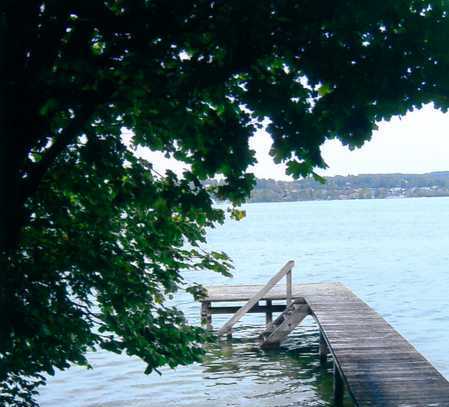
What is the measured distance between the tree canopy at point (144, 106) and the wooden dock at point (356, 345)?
363cm

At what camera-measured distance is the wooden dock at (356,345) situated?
10.1 meters

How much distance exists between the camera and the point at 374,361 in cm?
1198

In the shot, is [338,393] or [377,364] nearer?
[377,364]

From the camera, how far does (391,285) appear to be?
39969 mm

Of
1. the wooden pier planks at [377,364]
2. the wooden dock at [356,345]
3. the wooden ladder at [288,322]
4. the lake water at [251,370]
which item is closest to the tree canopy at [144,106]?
the wooden dock at [356,345]

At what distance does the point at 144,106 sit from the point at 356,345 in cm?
901

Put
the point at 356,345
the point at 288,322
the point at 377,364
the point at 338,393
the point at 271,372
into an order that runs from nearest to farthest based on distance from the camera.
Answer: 1. the point at 377,364
2. the point at 356,345
3. the point at 338,393
4. the point at 271,372
5. the point at 288,322

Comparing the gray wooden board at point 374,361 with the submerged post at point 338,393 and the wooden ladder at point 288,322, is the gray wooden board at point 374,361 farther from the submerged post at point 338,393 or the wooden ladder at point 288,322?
the submerged post at point 338,393

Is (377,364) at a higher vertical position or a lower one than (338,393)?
higher

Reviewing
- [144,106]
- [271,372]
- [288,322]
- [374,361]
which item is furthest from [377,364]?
[288,322]

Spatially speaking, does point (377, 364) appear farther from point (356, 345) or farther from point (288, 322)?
point (288, 322)

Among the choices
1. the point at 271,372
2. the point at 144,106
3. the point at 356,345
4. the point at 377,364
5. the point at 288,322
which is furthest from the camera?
the point at 288,322

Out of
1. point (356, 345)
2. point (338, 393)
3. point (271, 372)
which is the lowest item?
point (271, 372)

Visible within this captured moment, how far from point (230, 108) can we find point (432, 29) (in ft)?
5.39
